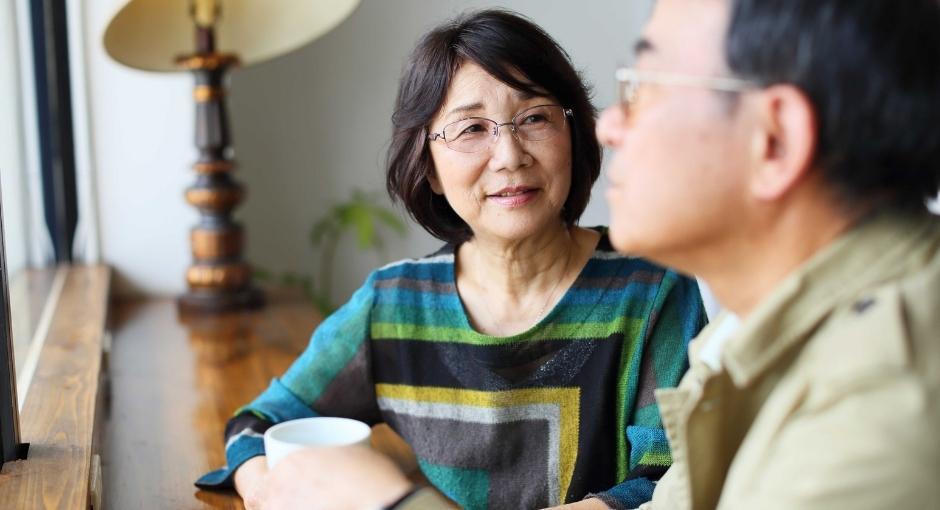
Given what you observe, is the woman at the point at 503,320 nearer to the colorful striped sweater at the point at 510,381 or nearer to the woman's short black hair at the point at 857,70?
the colorful striped sweater at the point at 510,381

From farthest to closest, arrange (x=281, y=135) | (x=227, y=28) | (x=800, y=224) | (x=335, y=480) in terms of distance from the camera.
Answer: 1. (x=281, y=135)
2. (x=227, y=28)
3. (x=335, y=480)
4. (x=800, y=224)

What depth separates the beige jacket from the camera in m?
0.70

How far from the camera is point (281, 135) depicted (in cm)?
298

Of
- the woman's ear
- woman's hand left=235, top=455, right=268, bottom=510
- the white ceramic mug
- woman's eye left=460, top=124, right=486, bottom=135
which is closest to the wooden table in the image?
woman's hand left=235, top=455, right=268, bottom=510

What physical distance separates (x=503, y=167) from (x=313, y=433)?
1.45ft

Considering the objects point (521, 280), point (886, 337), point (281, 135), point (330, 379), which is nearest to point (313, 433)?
point (330, 379)

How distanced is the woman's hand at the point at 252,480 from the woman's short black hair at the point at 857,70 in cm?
85

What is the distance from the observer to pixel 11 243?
2.32 m

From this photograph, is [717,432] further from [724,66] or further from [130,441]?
[130,441]

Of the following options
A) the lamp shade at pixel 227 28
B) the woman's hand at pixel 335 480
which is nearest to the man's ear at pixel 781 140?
the woman's hand at pixel 335 480

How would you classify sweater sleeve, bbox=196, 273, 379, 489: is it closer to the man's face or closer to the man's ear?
the man's face

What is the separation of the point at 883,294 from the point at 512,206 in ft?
2.32

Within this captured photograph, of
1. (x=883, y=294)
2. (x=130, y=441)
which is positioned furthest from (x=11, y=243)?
(x=883, y=294)

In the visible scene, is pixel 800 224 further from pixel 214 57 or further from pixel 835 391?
pixel 214 57
